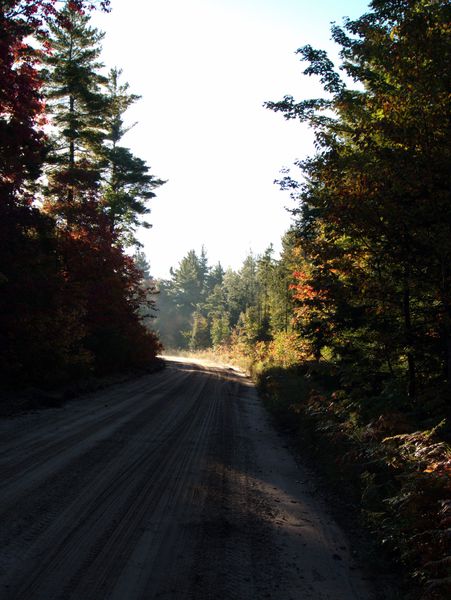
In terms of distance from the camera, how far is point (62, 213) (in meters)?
20.4

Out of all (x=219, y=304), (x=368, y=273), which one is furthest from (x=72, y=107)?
(x=219, y=304)

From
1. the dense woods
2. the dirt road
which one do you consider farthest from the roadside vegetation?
the dense woods

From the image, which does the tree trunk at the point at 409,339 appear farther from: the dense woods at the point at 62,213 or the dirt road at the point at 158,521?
the dense woods at the point at 62,213

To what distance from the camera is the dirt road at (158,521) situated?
3.60 metres

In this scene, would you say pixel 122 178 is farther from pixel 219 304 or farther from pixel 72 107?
pixel 219 304

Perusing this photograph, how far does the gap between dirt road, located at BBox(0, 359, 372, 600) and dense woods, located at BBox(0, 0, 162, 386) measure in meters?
4.32

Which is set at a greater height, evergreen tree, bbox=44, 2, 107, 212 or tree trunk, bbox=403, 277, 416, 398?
evergreen tree, bbox=44, 2, 107, 212

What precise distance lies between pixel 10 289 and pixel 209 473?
8359 millimetres

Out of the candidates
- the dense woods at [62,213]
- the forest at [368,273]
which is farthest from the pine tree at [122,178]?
the forest at [368,273]

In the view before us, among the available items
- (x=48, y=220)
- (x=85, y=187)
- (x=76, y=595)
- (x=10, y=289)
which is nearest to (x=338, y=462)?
(x=76, y=595)

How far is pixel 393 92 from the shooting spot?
6.06 m

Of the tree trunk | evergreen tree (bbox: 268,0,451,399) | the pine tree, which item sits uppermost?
the pine tree

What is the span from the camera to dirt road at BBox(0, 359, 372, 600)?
11.8ft

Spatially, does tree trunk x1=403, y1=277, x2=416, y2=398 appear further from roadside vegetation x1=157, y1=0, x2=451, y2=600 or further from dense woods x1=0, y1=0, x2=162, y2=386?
dense woods x1=0, y1=0, x2=162, y2=386
